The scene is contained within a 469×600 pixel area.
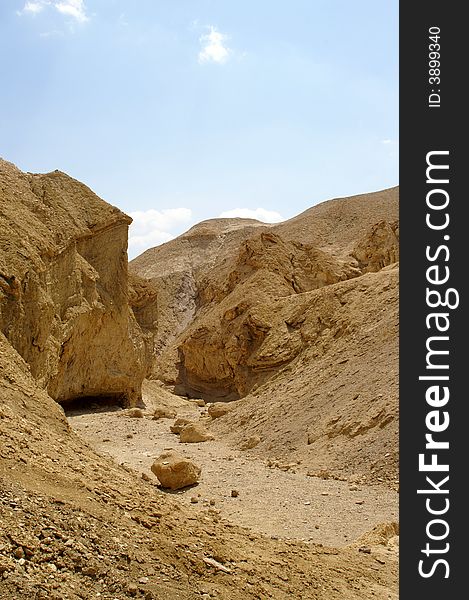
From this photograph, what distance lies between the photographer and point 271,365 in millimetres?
17406

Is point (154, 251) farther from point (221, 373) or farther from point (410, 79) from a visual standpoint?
point (410, 79)

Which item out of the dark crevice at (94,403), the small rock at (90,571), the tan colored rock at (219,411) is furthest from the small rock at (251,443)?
the small rock at (90,571)

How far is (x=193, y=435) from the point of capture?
43.9 ft

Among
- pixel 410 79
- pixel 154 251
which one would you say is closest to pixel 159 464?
pixel 410 79

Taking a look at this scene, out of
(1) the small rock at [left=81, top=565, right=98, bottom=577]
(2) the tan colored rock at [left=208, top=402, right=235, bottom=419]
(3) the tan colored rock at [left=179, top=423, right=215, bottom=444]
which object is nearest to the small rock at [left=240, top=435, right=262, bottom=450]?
(3) the tan colored rock at [left=179, top=423, right=215, bottom=444]

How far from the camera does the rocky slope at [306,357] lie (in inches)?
443

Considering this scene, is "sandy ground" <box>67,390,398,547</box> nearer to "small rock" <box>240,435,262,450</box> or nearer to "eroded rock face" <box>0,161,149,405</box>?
"small rock" <box>240,435,262,450</box>

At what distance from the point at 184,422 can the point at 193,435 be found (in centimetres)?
152

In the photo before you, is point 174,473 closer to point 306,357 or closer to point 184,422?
point 184,422

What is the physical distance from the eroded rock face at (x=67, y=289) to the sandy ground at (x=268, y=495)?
2.51 metres

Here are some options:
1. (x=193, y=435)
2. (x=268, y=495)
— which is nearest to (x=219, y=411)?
(x=193, y=435)

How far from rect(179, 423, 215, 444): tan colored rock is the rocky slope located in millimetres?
575

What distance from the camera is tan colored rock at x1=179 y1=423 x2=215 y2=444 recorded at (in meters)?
13.3

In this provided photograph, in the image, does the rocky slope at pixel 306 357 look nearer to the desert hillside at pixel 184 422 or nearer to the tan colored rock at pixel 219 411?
the desert hillside at pixel 184 422
